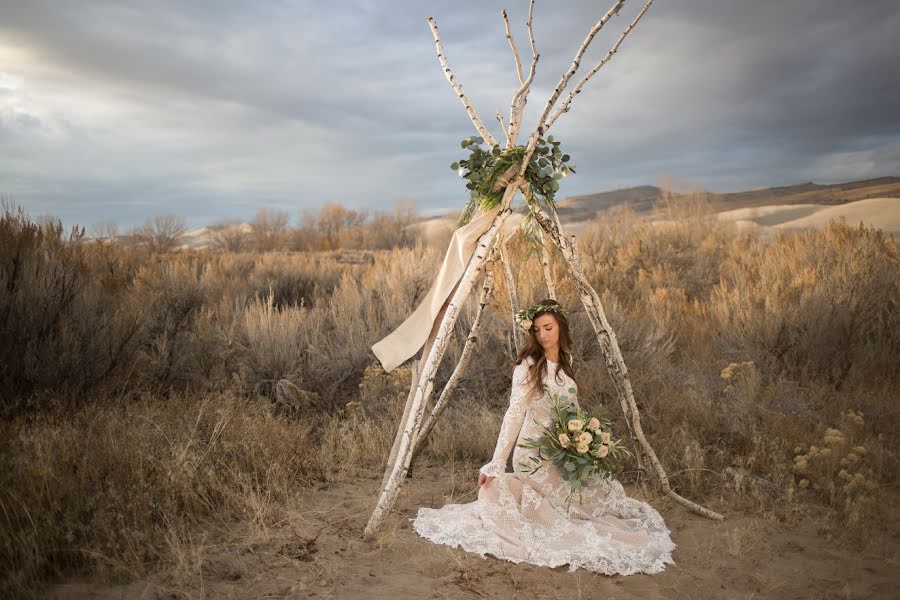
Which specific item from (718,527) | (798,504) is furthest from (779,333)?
(718,527)

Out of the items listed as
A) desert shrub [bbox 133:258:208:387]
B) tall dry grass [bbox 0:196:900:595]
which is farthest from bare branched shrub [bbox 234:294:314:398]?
desert shrub [bbox 133:258:208:387]

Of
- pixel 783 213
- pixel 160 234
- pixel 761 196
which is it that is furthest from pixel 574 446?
pixel 761 196

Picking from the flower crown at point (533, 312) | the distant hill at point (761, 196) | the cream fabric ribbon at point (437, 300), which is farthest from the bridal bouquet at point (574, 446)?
the distant hill at point (761, 196)

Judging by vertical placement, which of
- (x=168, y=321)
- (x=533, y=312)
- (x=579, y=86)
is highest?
(x=579, y=86)

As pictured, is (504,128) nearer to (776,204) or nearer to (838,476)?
(838,476)

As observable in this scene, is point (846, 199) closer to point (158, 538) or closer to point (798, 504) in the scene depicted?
point (798, 504)

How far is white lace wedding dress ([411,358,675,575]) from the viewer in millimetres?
3592

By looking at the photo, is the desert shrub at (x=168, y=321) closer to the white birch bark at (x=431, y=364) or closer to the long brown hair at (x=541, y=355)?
the white birch bark at (x=431, y=364)

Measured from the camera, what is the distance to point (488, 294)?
464 centimetres

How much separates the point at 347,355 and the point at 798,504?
188 inches

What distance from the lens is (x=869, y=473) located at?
4648mm

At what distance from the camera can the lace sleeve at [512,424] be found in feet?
12.2

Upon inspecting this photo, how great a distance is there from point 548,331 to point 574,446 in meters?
0.77

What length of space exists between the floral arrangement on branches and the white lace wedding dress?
46.8 inches
